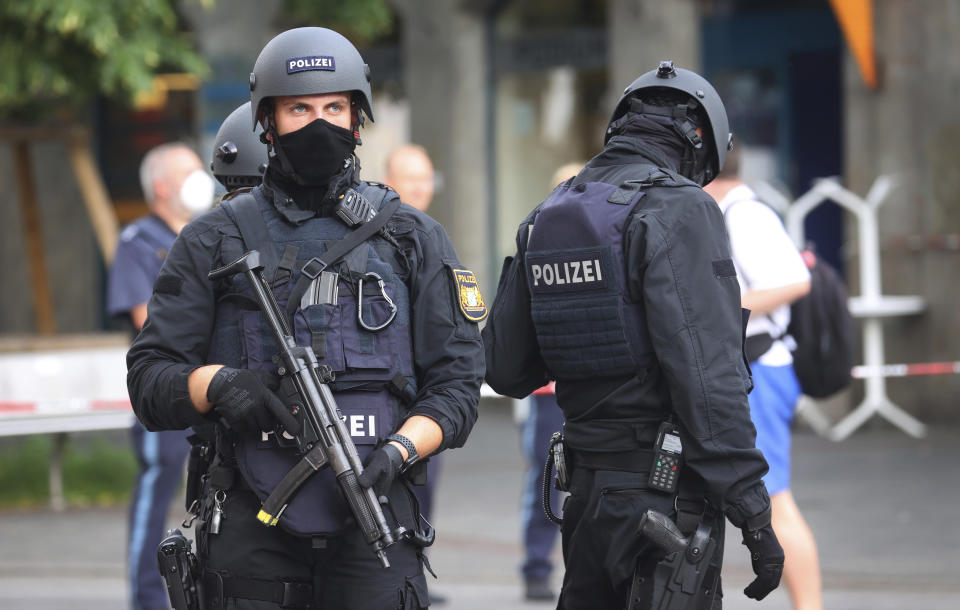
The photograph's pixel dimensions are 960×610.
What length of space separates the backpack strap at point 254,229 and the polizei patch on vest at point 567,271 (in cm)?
78

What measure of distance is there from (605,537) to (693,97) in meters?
1.17

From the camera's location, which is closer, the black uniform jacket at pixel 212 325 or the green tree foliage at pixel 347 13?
the black uniform jacket at pixel 212 325

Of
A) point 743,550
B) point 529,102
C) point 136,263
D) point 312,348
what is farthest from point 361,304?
point 529,102

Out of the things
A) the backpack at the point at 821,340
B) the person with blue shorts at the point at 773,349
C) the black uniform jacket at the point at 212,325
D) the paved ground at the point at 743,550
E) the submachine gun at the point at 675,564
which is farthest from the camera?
the paved ground at the point at 743,550

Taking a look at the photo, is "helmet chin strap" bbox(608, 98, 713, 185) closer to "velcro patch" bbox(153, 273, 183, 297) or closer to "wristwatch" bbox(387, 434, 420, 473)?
"wristwatch" bbox(387, 434, 420, 473)

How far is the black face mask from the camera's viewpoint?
3.57m

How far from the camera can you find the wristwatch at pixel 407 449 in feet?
11.3

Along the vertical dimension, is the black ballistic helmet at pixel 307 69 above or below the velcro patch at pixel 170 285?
above

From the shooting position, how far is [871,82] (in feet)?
40.9

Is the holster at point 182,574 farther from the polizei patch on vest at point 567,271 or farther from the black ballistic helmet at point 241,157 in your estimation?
the black ballistic helmet at point 241,157

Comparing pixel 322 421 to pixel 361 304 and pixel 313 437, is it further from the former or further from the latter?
pixel 361 304

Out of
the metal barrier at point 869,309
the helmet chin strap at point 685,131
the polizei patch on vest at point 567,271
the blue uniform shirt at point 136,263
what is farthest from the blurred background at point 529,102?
the helmet chin strap at point 685,131

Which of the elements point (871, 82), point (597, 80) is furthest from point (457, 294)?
point (597, 80)

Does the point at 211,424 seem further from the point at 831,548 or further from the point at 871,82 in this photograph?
the point at 871,82
